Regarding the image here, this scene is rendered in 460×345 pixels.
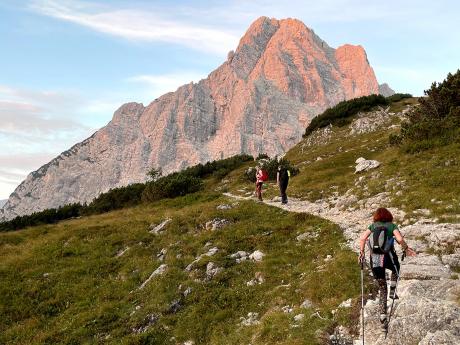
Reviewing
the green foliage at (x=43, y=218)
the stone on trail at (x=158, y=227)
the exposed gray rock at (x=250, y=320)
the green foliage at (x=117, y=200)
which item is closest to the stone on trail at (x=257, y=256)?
the exposed gray rock at (x=250, y=320)

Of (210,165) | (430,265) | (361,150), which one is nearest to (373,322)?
(430,265)

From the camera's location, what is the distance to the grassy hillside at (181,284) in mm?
14266

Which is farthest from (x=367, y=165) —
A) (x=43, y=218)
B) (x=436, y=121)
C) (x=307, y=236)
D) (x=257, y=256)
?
(x=43, y=218)

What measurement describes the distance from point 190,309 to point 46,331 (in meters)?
6.56

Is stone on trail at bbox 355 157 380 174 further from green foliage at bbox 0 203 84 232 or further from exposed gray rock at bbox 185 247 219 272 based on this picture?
green foliage at bbox 0 203 84 232

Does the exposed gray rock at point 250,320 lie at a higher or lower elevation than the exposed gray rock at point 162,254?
lower

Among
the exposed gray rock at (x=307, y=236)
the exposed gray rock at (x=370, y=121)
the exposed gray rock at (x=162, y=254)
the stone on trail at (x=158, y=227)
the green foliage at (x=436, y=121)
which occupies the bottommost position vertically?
the exposed gray rock at (x=162, y=254)

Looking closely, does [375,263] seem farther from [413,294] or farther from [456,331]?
[456,331]

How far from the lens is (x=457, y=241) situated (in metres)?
14.4

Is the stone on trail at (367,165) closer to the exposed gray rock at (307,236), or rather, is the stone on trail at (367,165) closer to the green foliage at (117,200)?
the exposed gray rock at (307,236)

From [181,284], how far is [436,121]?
21.2 metres

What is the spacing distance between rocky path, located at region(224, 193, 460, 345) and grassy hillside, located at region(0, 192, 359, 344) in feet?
4.94

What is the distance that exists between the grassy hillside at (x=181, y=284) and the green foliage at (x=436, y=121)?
10.7 m

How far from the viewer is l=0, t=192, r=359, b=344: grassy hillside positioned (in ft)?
46.8
